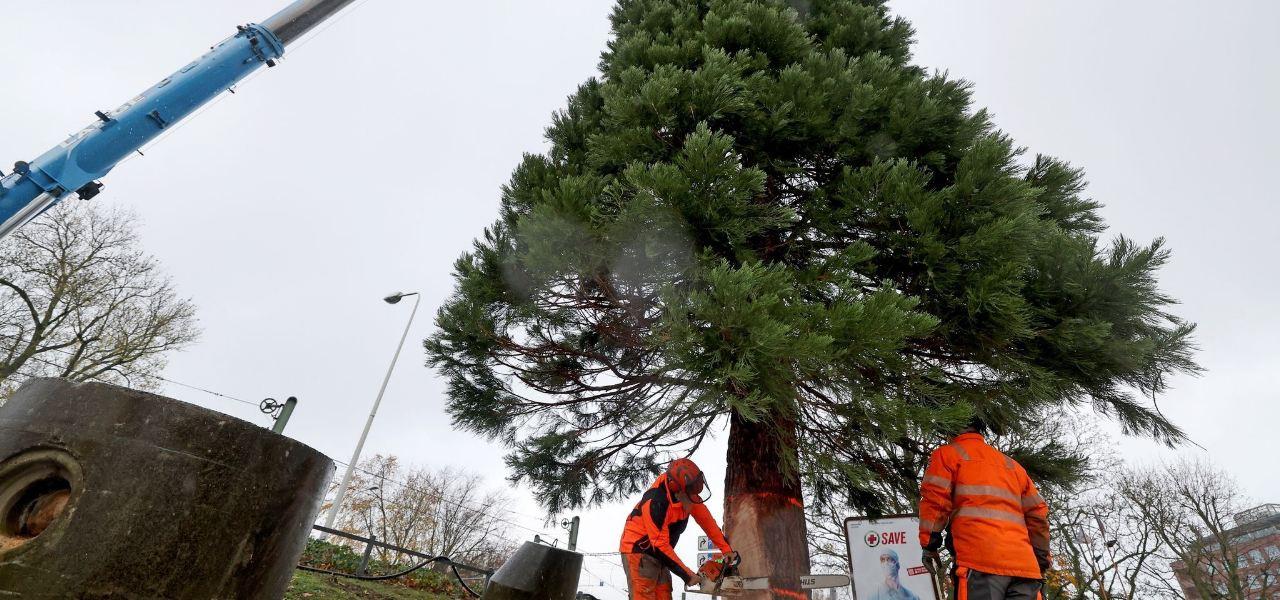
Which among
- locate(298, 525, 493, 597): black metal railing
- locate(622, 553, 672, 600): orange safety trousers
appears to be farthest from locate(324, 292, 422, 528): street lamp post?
locate(622, 553, 672, 600): orange safety trousers

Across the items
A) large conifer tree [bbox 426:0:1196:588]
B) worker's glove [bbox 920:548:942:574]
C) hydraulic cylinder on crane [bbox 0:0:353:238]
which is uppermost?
hydraulic cylinder on crane [bbox 0:0:353:238]

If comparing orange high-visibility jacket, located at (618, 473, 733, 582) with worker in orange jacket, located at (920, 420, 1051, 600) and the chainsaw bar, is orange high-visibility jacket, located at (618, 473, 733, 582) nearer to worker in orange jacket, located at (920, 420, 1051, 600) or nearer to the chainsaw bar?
the chainsaw bar

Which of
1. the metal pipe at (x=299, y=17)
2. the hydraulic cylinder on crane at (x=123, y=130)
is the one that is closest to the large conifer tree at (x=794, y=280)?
the hydraulic cylinder on crane at (x=123, y=130)

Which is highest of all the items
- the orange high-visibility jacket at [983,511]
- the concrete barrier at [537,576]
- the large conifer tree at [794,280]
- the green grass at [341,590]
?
the large conifer tree at [794,280]

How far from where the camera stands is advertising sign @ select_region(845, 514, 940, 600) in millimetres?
4535

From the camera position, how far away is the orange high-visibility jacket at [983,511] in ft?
8.98

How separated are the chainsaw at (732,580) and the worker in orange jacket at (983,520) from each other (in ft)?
2.00

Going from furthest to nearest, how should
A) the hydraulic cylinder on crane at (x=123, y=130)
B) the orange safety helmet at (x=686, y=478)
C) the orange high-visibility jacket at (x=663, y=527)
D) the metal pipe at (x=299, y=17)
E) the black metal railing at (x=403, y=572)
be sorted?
the metal pipe at (x=299, y=17)
the hydraulic cylinder on crane at (x=123, y=130)
the black metal railing at (x=403, y=572)
the orange safety helmet at (x=686, y=478)
the orange high-visibility jacket at (x=663, y=527)

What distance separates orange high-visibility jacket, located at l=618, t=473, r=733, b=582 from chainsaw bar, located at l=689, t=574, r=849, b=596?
175mm

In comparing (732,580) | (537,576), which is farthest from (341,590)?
(732,580)

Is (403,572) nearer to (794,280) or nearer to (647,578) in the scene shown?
(647,578)

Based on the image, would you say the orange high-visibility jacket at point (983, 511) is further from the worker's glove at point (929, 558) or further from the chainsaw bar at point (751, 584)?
the chainsaw bar at point (751, 584)

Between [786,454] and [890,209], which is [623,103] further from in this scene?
[786,454]

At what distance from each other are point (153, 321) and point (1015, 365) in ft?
61.6
